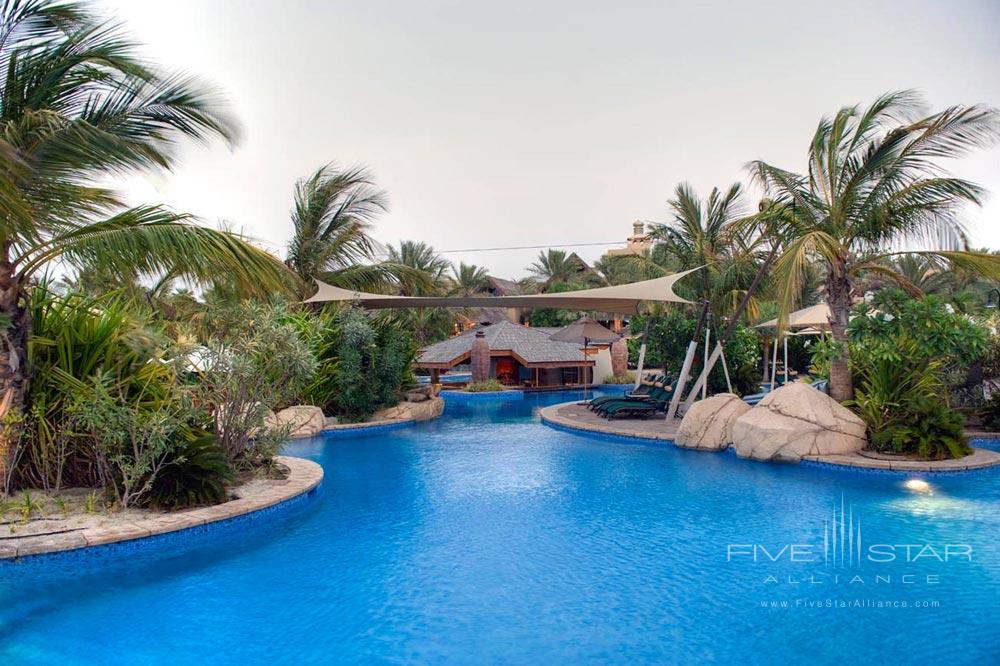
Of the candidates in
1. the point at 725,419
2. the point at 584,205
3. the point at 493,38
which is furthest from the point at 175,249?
the point at 584,205

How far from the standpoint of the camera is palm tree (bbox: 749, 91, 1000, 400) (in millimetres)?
8453

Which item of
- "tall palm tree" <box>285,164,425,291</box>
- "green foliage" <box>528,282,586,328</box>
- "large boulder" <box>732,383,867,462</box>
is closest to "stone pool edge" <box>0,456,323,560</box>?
"large boulder" <box>732,383,867,462</box>

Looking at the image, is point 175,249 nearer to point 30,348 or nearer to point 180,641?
point 30,348

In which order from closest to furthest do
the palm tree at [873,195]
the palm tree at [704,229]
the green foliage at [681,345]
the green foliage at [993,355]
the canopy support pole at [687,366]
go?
the palm tree at [873,195], the green foliage at [993,355], the canopy support pole at [687,366], the palm tree at [704,229], the green foliage at [681,345]

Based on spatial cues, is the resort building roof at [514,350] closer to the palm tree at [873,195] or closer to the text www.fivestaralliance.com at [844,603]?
the palm tree at [873,195]

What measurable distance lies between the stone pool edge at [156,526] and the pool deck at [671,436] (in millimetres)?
5946

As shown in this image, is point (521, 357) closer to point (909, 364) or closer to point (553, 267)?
point (909, 364)

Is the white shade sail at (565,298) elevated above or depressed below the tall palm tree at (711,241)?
below

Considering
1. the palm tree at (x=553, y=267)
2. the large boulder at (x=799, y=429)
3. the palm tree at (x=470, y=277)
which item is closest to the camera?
the large boulder at (x=799, y=429)

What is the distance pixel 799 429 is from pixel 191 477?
776cm

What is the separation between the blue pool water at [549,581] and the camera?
397 centimetres

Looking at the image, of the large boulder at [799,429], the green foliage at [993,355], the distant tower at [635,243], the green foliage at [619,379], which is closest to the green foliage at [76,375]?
the large boulder at [799,429]

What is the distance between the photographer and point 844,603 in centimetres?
454

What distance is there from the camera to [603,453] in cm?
1038
